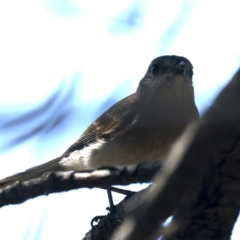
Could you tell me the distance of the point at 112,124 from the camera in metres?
5.45

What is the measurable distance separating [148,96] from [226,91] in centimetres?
446

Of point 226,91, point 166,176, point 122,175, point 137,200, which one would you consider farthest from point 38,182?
point 226,91

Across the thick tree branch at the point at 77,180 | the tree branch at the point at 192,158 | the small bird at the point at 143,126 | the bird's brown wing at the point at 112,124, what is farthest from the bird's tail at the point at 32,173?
the tree branch at the point at 192,158

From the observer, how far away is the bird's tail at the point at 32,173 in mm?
4242

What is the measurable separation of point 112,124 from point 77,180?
310 cm

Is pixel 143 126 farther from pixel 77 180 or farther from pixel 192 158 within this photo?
pixel 192 158

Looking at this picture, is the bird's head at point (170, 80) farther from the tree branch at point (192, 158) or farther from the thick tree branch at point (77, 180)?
the tree branch at point (192, 158)

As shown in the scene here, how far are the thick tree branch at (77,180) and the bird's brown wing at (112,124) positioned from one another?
8.77ft

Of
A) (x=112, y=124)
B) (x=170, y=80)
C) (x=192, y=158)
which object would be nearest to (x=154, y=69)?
(x=170, y=80)

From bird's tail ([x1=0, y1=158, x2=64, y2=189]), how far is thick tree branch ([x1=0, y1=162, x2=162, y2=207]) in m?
1.54

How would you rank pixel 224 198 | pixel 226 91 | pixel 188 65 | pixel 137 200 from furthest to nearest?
pixel 188 65, pixel 137 200, pixel 224 198, pixel 226 91

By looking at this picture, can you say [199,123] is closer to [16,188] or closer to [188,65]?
[16,188]

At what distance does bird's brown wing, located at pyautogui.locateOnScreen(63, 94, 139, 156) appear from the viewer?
532 cm

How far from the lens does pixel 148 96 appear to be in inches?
219
